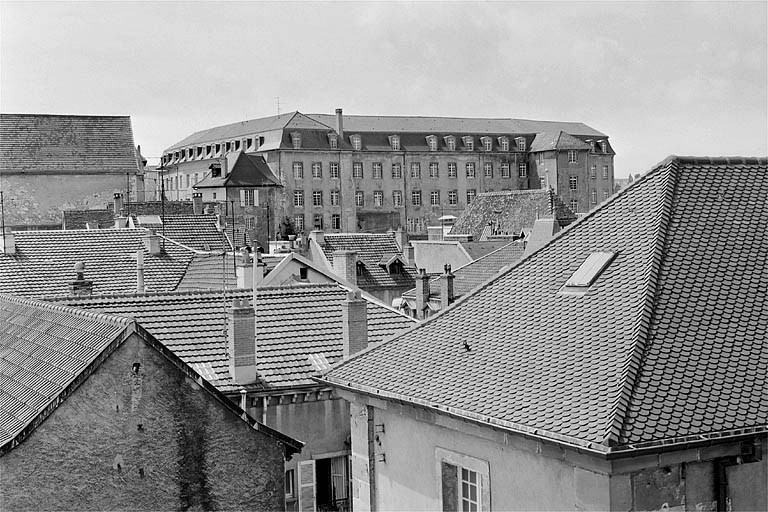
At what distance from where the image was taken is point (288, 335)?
19.0 m

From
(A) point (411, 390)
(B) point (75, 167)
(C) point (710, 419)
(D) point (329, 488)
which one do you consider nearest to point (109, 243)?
(D) point (329, 488)

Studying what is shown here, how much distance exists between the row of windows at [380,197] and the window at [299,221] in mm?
944

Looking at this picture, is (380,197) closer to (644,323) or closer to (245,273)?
(245,273)

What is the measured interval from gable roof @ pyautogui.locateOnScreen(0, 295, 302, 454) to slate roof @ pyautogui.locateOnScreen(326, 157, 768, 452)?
2749mm

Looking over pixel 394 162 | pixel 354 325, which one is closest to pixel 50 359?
pixel 354 325

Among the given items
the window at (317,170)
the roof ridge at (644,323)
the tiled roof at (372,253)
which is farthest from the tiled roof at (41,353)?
the window at (317,170)

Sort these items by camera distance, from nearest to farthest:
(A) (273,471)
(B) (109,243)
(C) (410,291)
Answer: (A) (273,471), (B) (109,243), (C) (410,291)

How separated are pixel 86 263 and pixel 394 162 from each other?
255 ft

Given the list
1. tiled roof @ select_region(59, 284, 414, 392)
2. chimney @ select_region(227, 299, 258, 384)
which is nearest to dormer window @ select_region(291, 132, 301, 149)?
tiled roof @ select_region(59, 284, 414, 392)

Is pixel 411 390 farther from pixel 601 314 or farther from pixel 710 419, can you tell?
pixel 710 419

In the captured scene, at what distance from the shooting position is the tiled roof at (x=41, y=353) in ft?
45.9

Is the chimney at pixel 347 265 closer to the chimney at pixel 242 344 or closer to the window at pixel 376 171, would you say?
the chimney at pixel 242 344

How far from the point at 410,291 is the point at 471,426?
32.9 m

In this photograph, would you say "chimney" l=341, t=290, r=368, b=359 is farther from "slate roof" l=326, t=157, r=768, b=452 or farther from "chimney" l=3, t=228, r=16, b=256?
"chimney" l=3, t=228, r=16, b=256
